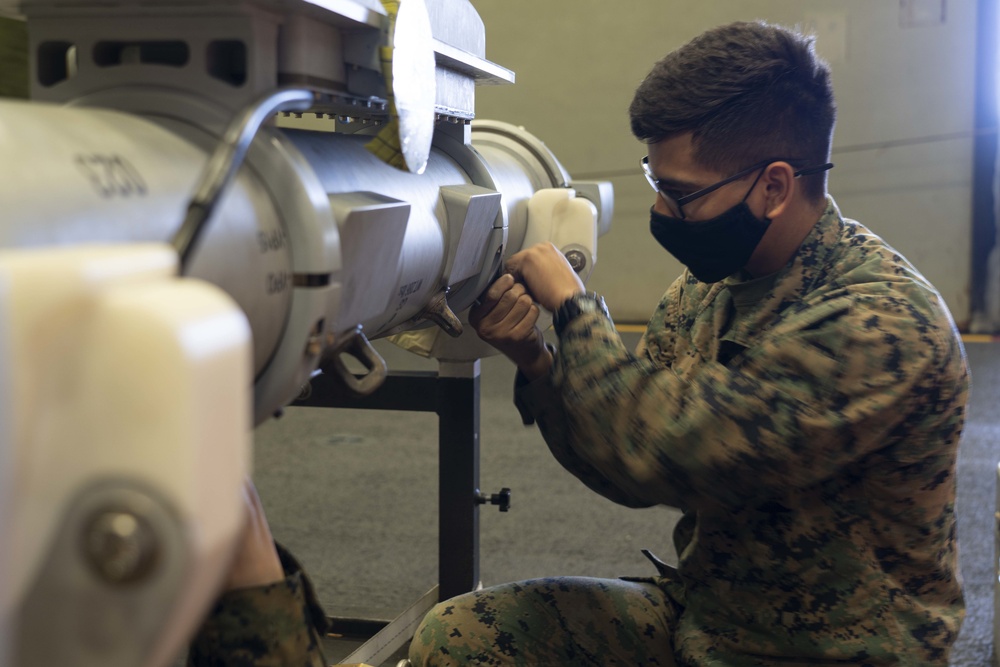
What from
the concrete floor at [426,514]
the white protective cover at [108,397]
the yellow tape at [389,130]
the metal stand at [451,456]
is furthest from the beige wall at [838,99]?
the white protective cover at [108,397]

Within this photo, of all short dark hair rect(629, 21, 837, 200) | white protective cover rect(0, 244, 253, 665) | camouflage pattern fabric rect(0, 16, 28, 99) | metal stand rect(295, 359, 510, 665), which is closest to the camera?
white protective cover rect(0, 244, 253, 665)

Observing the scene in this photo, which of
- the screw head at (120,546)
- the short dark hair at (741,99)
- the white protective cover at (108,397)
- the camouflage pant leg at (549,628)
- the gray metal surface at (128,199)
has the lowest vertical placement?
the camouflage pant leg at (549,628)

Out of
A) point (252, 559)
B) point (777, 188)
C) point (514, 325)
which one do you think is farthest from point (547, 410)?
point (252, 559)

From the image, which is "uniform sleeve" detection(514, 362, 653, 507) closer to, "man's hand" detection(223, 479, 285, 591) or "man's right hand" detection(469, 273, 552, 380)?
"man's right hand" detection(469, 273, 552, 380)

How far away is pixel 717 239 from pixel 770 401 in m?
0.21

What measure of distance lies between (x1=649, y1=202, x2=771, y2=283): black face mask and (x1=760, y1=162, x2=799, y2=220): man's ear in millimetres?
14

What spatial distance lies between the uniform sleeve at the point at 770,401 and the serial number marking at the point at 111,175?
0.56 meters

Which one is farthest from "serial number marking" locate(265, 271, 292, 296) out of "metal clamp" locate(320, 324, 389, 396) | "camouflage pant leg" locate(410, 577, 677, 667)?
"camouflage pant leg" locate(410, 577, 677, 667)

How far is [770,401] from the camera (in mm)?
909

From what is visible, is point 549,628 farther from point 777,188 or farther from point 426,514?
point 426,514

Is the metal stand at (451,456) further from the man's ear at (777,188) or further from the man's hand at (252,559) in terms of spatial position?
the man's hand at (252,559)

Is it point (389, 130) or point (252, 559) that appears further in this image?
point (389, 130)

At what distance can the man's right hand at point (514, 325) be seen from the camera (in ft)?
3.42

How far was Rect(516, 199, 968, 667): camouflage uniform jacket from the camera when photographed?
910 millimetres
